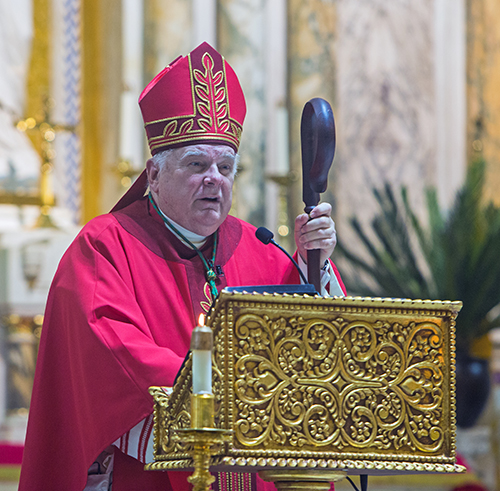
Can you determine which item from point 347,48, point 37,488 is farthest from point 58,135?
point 37,488

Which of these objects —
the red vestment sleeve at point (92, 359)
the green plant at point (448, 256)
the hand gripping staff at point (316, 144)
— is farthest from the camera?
the green plant at point (448, 256)

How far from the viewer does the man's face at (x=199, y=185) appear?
3104 millimetres

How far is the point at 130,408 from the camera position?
254 centimetres

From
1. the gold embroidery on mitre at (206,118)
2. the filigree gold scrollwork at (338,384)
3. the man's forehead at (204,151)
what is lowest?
the filigree gold scrollwork at (338,384)

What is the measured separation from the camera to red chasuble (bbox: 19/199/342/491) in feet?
8.47

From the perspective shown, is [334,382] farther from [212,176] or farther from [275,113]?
[275,113]

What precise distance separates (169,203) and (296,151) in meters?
3.68

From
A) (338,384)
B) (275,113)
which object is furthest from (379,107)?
(338,384)

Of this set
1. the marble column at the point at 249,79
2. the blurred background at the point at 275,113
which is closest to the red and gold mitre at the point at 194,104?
the blurred background at the point at 275,113

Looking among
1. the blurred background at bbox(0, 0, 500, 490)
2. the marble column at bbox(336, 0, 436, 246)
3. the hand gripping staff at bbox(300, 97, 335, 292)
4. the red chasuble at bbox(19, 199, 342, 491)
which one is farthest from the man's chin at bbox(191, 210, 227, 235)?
the marble column at bbox(336, 0, 436, 246)

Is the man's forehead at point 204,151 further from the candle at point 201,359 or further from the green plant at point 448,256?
the green plant at point 448,256

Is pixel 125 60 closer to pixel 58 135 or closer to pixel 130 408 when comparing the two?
pixel 58 135

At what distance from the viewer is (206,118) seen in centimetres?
319

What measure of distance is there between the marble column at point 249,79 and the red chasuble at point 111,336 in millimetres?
3401
